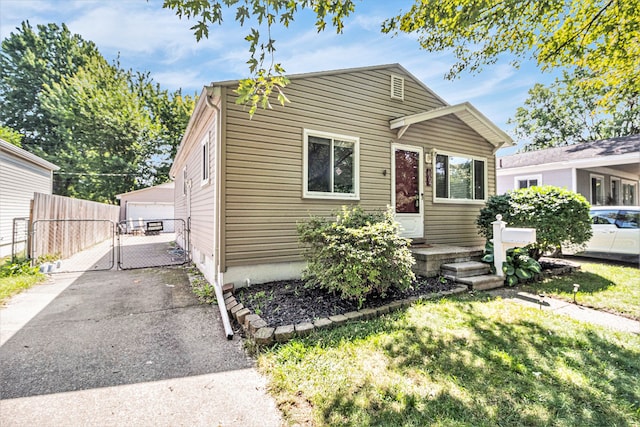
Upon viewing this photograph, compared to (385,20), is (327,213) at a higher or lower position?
lower

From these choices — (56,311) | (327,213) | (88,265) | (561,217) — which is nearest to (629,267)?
(561,217)

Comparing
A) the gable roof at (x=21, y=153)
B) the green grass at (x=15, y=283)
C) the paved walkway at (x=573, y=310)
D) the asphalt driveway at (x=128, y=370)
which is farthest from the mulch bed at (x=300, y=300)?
the gable roof at (x=21, y=153)

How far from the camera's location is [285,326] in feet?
10.9

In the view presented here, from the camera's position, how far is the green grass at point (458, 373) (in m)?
2.02

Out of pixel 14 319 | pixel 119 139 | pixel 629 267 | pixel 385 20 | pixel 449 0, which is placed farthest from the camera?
pixel 119 139

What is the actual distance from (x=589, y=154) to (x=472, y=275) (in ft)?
36.2

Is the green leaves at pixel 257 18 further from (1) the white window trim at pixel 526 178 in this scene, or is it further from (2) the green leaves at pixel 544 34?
(1) the white window trim at pixel 526 178

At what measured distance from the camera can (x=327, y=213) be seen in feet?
18.5

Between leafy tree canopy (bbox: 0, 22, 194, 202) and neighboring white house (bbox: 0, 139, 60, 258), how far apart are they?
13.7 metres

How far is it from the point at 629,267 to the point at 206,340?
935 cm

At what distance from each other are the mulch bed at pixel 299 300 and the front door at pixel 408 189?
5.72ft

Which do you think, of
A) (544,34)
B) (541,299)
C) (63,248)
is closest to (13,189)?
(63,248)

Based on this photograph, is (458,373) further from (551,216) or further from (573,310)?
(551,216)

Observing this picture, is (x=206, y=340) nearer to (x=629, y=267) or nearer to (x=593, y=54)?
(x=593, y=54)
